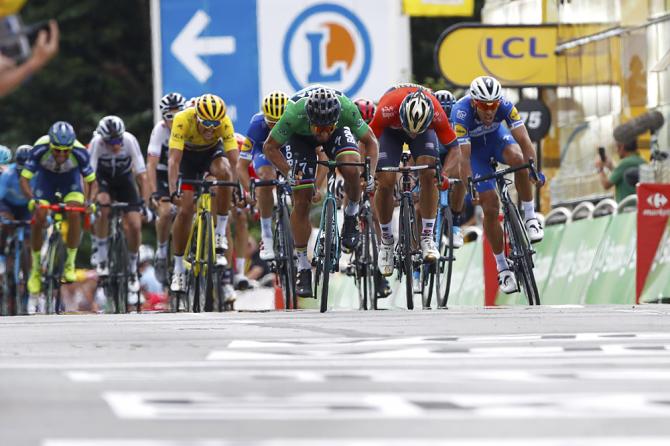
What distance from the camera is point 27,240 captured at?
75.7ft

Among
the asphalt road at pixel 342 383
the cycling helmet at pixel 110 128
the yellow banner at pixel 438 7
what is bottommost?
the asphalt road at pixel 342 383

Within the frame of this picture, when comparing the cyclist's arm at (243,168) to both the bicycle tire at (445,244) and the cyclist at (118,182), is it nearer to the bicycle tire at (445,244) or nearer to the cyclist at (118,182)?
the bicycle tire at (445,244)

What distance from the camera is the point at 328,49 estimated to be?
3080cm

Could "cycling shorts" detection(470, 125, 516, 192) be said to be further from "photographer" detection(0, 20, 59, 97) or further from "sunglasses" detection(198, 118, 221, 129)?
"photographer" detection(0, 20, 59, 97)

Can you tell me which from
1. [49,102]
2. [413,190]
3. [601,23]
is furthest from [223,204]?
[49,102]

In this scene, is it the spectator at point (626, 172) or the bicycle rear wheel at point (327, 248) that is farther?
the spectator at point (626, 172)

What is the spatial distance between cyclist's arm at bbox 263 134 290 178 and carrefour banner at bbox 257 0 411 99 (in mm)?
13702

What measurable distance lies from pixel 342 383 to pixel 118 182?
45.5 feet

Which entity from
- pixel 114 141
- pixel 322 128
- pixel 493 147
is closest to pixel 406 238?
pixel 493 147

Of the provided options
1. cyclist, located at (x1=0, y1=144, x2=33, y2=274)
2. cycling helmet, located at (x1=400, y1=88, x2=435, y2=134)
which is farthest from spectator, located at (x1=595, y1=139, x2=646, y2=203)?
cyclist, located at (x1=0, y1=144, x2=33, y2=274)

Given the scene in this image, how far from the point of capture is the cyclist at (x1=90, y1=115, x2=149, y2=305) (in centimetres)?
2189

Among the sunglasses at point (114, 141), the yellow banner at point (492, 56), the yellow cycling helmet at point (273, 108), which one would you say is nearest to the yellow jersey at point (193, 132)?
the yellow cycling helmet at point (273, 108)

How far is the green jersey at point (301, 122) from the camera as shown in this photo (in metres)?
16.5

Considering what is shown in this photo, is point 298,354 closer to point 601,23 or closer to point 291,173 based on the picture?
point 291,173
